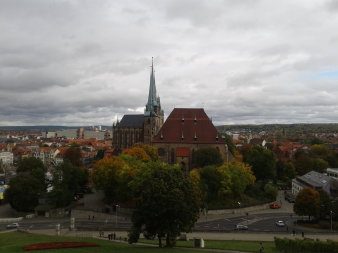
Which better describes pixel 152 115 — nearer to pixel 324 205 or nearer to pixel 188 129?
pixel 188 129

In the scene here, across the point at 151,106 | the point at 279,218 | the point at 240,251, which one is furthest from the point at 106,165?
the point at 151,106

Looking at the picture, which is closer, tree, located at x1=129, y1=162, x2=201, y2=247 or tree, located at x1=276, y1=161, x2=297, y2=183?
tree, located at x1=129, y1=162, x2=201, y2=247

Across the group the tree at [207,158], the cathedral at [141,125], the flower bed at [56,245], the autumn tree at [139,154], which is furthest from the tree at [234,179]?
the cathedral at [141,125]

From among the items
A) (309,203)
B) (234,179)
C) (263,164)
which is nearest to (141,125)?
(263,164)

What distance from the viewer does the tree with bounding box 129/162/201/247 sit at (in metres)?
32.8

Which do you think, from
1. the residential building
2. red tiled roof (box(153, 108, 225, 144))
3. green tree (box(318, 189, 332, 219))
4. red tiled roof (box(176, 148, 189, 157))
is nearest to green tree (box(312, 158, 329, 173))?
the residential building

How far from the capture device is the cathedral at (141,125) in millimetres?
107188

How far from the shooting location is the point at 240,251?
3278 cm

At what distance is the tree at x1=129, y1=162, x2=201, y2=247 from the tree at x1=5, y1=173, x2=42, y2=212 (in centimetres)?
3906

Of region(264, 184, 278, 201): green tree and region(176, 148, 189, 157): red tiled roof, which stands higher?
region(176, 148, 189, 157): red tiled roof

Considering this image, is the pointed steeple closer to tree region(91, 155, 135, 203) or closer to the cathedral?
the cathedral

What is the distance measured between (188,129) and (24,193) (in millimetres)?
41005

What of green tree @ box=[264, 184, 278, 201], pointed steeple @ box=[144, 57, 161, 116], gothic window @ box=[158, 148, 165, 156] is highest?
pointed steeple @ box=[144, 57, 161, 116]

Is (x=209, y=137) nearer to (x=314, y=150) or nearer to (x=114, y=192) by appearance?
(x=114, y=192)
